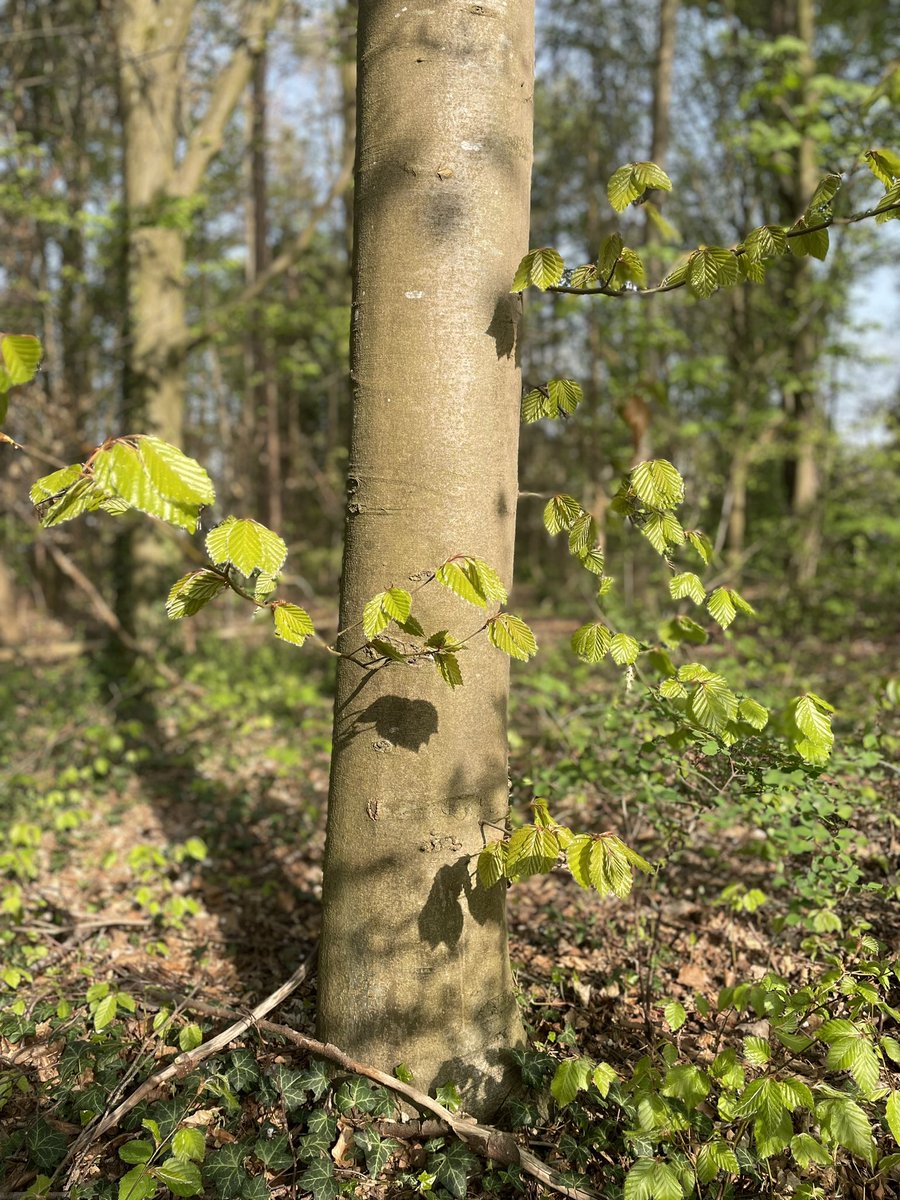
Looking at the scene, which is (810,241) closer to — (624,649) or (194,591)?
(624,649)

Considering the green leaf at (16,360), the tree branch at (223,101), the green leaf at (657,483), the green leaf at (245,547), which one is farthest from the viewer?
the tree branch at (223,101)

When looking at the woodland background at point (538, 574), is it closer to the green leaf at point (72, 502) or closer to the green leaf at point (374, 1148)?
the green leaf at point (374, 1148)

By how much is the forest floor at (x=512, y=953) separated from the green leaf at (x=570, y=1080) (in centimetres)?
16

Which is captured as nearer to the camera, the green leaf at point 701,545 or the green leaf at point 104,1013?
the green leaf at point 701,545

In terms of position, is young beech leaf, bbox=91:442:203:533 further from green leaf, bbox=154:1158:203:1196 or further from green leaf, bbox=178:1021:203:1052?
green leaf, bbox=178:1021:203:1052

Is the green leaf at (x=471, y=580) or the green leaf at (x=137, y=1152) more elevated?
the green leaf at (x=471, y=580)

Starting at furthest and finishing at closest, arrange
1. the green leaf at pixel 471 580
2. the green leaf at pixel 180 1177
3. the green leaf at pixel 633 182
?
the green leaf at pixel 633 182 → the green leaf at pixel 180 1177 → the green leaf at pixel 471 580

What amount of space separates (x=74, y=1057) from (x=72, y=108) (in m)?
12.9

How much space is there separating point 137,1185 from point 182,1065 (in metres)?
0.36

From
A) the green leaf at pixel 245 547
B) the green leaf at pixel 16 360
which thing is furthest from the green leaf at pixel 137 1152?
the green leaf at pixel 16 360

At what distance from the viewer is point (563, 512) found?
2.11m

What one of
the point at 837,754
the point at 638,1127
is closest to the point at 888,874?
the point at 837,754

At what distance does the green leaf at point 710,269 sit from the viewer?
1894 mm

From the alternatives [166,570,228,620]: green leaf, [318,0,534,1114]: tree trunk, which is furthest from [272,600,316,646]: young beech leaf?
[318,0,534,1114]: tree trunk
